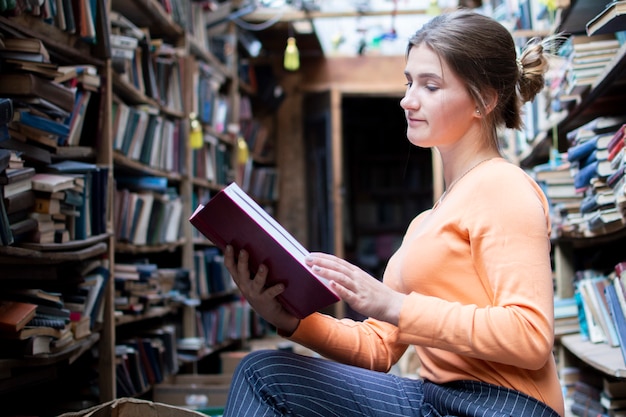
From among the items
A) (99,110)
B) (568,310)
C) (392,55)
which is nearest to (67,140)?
(99,110)

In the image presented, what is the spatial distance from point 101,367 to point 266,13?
358 cm

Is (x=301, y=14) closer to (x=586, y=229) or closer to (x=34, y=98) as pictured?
(x=586, y=229)

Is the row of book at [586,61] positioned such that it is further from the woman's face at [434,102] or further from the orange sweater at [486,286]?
the orange sweater at [486,286]

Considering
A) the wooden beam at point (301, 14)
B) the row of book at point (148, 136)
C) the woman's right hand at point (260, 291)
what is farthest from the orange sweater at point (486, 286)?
the wooden beam at point (301, 14)

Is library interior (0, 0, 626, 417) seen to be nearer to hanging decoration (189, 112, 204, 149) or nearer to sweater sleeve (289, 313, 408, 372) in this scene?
hanging decoration (189, 112, 204, 149)

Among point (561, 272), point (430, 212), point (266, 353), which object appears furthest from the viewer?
point (561, 272)

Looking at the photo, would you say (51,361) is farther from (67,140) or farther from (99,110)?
(99,110)

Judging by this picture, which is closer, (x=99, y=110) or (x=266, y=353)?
(x=266, y=353)

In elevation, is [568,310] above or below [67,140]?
below

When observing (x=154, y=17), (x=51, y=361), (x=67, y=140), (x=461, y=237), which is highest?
(x=154, y=17)

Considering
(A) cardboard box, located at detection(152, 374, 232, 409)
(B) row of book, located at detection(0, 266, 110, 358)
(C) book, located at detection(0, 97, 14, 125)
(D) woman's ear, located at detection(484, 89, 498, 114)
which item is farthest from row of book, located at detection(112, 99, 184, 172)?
(D) woman's ear, located at detection(484, 89, 498, 114)

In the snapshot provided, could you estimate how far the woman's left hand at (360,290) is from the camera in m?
1.23

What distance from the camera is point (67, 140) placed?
8.52ft

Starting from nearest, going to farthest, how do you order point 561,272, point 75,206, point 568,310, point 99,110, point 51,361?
point 51,361
point 75,206
point 99,110
point 568,310
point 561,272
